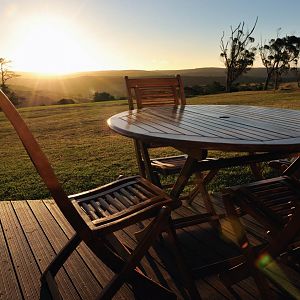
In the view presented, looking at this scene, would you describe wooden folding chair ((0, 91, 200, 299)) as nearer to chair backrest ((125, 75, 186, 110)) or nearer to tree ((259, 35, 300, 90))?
chair backrest ((125, 75, 186, 110))

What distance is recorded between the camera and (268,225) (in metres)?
1.91

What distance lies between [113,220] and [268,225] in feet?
2.75

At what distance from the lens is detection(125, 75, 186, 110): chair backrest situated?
159 inches

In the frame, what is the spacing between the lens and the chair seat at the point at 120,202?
6.51 ft

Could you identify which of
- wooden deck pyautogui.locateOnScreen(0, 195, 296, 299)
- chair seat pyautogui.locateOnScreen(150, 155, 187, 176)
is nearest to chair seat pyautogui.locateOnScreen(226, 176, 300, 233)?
A: wooden deck pyautogui.locateOnScreen(0, 195, 296, 299)

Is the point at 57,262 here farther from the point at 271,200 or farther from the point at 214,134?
the point at 271,200

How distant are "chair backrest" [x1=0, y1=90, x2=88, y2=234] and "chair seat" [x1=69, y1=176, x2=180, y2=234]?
7.3 inches

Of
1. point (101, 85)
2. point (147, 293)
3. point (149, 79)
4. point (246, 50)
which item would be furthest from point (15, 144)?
point (101, 85)

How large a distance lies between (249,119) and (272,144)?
100cm

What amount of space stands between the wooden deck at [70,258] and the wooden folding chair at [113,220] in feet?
0.51

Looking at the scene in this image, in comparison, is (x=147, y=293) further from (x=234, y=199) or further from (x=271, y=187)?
(x=271, y=187)

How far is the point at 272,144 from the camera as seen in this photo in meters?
1.80

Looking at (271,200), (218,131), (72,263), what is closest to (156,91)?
(218,131)

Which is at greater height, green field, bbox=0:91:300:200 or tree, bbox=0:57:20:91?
tree, bbox=0:57:20:91
